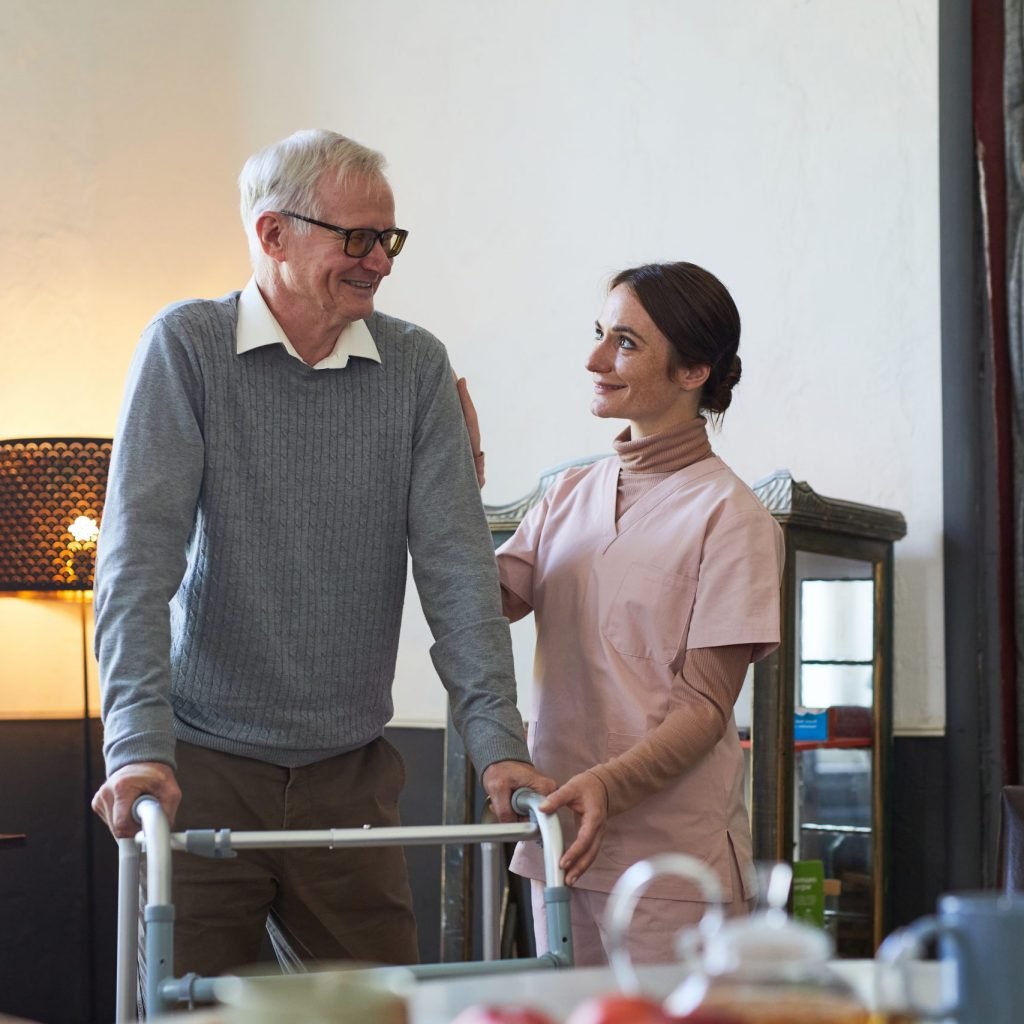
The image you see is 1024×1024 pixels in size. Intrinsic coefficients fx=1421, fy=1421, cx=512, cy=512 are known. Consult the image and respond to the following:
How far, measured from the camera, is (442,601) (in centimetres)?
179

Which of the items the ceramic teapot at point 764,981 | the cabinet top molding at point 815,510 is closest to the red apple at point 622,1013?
the ceramic teapot at point 764,981

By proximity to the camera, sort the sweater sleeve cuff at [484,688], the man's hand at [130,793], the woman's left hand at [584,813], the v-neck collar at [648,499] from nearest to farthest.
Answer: the man's hand at [130,793] → the woman's left hand at [584,813] → the sweater sleeve cuff at [484,688] → the v-neck collar at [648,499]

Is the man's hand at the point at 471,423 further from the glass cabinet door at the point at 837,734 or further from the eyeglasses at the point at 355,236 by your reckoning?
the glass cabinet door at the point at 837,734

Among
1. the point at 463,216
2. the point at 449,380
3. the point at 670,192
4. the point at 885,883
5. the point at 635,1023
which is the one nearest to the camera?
the point at 635,1023

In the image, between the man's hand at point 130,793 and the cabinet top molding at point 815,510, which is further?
the cabinet top molding at point 815,510

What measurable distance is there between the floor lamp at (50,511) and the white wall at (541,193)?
1.33 ft

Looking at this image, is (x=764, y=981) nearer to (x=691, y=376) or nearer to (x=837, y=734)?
(x=691, y=376)

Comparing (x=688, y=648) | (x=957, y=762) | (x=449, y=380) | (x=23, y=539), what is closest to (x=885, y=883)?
(x=957, y=762)

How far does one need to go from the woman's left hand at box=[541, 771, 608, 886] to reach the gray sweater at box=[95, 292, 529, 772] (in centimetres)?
10

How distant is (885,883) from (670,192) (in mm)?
1574

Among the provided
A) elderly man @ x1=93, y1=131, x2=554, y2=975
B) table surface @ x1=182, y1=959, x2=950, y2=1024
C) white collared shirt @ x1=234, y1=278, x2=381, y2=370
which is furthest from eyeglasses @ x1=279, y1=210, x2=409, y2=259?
table surface @ x1=182, y1=959, x2=950, y2=1024

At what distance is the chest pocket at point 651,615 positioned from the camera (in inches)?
69.4

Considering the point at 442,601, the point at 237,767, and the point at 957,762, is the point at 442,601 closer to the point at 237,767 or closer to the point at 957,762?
the point at 237,767

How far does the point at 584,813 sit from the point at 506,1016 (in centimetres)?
87
